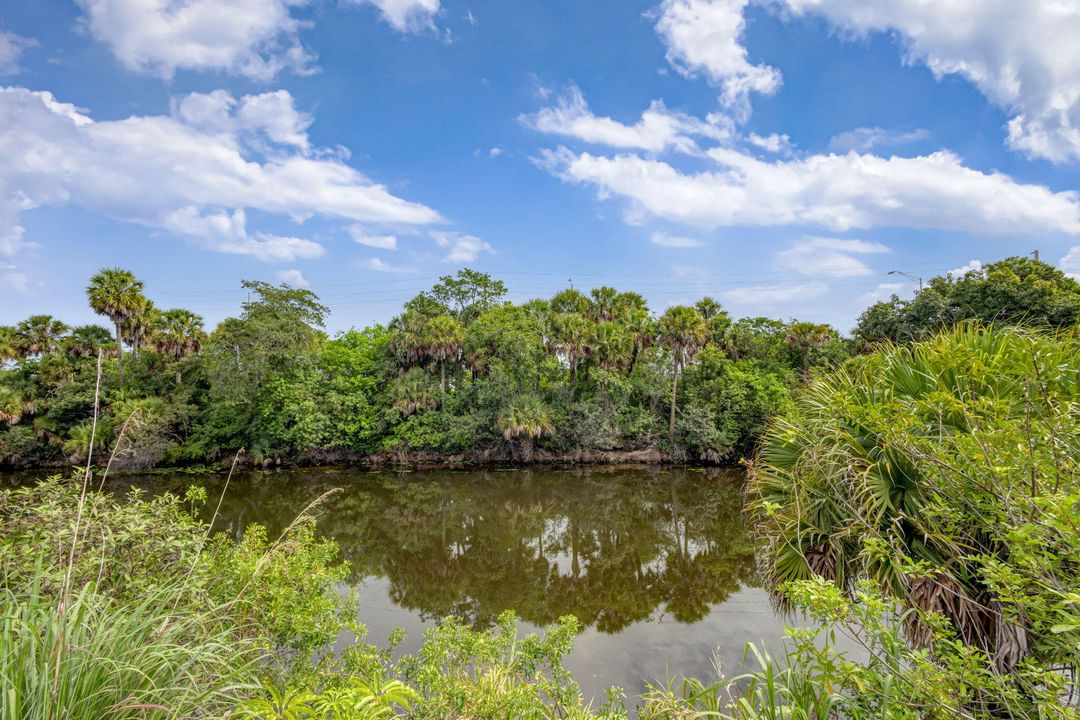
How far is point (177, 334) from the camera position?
2728cm

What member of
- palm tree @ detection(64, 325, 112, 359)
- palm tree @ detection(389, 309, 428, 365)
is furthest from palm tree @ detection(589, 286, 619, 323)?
palm tree @ detection(64, 325, 112, 359)

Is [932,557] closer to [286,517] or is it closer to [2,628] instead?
[2,628]

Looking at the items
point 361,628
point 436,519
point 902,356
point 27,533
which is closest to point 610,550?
point 436,519

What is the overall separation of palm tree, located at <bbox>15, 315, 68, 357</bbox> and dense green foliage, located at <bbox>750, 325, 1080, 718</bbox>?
36934 millimetres

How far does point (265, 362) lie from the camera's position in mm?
24328

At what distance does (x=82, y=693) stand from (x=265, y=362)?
25109 millimetres

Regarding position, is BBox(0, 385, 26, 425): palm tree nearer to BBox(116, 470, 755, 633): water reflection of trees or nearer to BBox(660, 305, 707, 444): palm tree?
BBox(116, 470, 755, 633): water reflection of trees

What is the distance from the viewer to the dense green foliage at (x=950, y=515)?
7.48 feet

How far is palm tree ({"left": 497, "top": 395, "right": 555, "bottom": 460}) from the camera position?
23797 mm

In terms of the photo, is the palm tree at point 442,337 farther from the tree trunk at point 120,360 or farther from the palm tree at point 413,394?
the tree trunk at point 120,360

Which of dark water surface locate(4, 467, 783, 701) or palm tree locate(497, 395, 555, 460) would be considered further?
palm tree locate(497, 395, 555, 460)

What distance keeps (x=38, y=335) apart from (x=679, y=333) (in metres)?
35.4

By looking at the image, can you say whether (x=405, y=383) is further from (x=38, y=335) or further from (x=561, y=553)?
(x=38, y=335)

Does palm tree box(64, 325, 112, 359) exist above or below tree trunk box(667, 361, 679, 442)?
above
